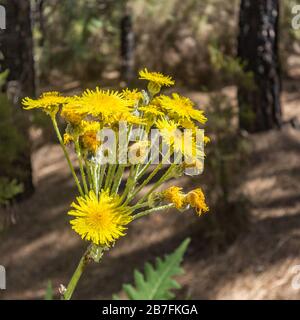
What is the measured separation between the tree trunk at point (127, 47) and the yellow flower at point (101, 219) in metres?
9.85

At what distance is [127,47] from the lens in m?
10.9

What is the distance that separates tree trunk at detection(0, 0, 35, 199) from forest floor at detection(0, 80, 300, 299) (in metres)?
0.94

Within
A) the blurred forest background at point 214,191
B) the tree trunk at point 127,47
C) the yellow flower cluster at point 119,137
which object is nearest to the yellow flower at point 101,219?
the yellow flower cluster at point 119,137

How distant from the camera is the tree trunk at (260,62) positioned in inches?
298

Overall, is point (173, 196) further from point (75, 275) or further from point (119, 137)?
point (75, 275)

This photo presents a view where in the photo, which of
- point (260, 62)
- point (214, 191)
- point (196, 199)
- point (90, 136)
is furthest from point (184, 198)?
point (260, 62)

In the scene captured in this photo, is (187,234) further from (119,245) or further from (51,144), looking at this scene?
(51,144)

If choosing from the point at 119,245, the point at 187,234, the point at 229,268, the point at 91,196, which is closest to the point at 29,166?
the point at 119,245

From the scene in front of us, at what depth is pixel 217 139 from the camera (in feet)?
22.0

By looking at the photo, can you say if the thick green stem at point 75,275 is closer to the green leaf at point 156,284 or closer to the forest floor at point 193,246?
the green leaf at point 156,284

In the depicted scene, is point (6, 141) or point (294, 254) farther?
point (6, 141)

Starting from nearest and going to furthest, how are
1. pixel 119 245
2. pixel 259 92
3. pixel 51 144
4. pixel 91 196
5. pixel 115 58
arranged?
pixel 91 196, pixel 119 245, pixel 259 92, pixel 51 144, pixel 115 58

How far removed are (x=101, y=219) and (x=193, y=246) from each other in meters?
5.78

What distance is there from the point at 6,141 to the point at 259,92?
12.0 ft
